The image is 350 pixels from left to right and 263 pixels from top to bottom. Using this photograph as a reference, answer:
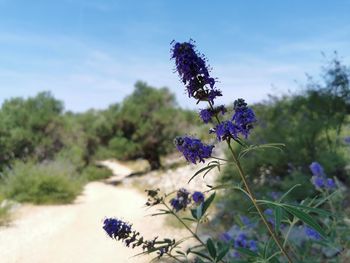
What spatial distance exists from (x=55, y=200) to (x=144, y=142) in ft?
25.1

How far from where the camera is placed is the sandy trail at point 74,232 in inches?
217

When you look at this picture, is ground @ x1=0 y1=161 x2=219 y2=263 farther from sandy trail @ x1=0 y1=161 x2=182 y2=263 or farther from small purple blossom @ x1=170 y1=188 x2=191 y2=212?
small purple blossom @ x1=170 y1=188 x2=191 y2=212

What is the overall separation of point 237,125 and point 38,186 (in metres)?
9.97

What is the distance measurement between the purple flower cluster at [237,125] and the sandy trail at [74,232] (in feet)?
4.94

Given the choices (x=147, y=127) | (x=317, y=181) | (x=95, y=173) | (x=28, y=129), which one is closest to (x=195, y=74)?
(x=317, y=181)

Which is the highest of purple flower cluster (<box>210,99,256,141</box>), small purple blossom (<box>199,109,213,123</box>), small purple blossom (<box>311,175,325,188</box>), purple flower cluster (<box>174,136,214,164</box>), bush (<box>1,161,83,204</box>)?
small purple blossom (<box>199,109,213,123</box>)

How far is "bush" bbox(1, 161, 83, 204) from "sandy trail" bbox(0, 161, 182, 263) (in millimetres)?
399

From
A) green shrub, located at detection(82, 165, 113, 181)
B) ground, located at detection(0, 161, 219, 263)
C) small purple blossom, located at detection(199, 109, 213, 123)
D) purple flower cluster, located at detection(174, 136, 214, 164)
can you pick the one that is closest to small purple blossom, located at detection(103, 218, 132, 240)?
ground, located at detection(0, 161, 219, 263)

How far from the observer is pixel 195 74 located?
170 cm

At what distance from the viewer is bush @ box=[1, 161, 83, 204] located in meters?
10.6

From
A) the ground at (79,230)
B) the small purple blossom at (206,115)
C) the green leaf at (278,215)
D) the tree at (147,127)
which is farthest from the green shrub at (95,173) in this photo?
the green leaf at (278,215)

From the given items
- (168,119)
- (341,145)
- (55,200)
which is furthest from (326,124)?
(168,119)

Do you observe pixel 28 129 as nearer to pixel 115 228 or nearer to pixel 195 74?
pixel 115 228

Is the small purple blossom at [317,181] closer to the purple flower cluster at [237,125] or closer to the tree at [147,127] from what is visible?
the purple flower cluster at [237,125]
